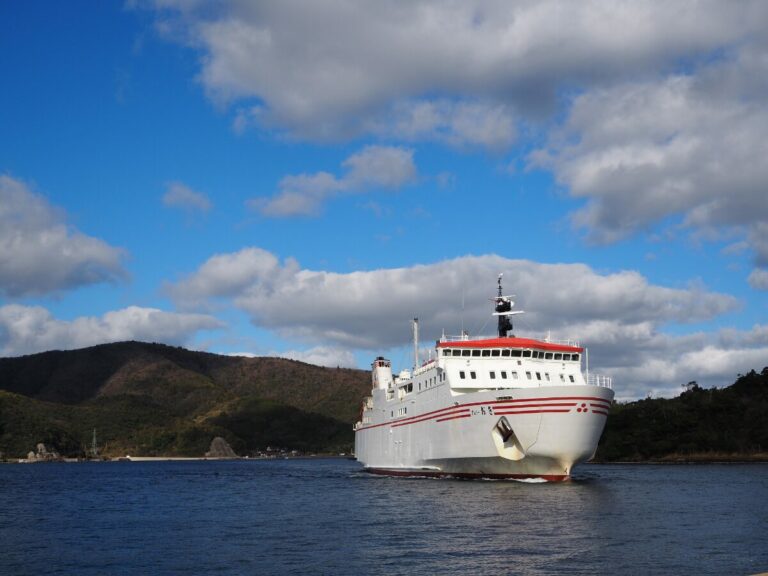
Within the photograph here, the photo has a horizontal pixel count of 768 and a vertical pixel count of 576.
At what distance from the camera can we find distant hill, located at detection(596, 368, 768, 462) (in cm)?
13312

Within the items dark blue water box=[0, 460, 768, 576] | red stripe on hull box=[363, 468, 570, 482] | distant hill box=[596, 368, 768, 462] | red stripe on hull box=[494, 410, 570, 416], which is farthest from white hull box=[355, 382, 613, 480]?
distant hill box=[596, 368, 768, 462]

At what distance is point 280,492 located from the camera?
70438 mm

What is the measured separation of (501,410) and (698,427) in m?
101

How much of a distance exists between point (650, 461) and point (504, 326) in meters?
85.6

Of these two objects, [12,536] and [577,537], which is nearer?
[577,537]

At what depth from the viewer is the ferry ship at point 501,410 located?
5284cm

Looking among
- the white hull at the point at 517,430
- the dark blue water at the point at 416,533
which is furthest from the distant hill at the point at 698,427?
the white hull at the point at 517,430

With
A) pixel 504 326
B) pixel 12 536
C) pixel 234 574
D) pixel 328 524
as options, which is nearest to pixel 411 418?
pixel 504 326

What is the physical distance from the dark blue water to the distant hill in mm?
Answer: 77189

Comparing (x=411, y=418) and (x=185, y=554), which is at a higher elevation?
(x=411, y=418)

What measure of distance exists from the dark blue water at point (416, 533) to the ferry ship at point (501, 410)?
1.98 meters

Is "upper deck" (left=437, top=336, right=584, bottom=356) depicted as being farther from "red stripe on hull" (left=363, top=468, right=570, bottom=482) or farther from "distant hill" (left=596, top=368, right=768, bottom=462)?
"distant hill" (left=596, top=368, right=768, bottom=462)

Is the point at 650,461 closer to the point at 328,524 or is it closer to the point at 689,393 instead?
the point at 689,393

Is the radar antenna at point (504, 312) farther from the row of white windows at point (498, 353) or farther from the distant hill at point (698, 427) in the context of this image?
the distant hill at point (698, 427)
